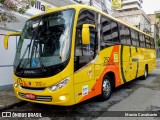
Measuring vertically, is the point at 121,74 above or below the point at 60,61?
below

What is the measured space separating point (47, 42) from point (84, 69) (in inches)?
49.3

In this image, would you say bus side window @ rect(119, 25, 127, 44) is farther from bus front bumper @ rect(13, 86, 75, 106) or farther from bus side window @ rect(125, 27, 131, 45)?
bus front bumper @ rect(13, 86, 75, 106)

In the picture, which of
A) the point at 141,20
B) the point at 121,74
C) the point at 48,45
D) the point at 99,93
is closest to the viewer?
the point at 48,45

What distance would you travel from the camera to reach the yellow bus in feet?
18.6

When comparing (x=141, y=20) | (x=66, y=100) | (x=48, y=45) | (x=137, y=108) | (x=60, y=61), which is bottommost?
(x=137, y=108)

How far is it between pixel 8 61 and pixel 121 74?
4.91 m

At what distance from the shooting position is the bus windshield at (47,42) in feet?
19.1

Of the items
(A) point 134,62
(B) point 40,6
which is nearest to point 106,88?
(A) point 134,62

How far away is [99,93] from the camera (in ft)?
23.5

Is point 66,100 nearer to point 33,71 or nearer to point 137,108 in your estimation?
point 33,71

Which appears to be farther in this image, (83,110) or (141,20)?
(141,20)

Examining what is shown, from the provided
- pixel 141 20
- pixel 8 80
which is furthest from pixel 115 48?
pixel 141 20

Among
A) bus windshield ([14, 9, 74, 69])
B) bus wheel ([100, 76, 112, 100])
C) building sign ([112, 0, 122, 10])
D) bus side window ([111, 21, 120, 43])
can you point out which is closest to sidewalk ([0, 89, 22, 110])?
bus windshield ([14, 9, 74, 69])

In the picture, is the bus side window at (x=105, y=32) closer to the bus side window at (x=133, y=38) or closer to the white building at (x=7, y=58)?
the bus side window at (x=133, y=38)
